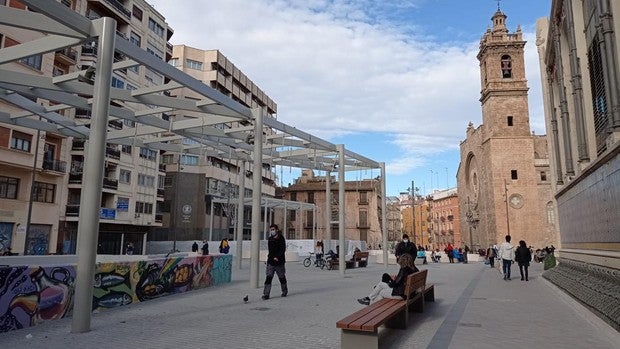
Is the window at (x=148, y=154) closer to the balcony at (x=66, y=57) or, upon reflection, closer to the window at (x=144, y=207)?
the window at (x=144, y=207)

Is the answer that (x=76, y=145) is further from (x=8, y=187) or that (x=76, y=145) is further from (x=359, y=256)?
(x=359, y=256)

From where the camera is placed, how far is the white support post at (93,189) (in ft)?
21.6

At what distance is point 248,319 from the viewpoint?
25.0 feet

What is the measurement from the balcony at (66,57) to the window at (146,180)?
11.7 metres

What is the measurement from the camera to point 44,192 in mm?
30375

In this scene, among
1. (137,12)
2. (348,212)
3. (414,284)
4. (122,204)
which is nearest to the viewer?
(414,284)

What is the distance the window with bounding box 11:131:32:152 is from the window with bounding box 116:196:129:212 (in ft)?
33.4

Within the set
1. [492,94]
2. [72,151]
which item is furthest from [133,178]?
[492,94]

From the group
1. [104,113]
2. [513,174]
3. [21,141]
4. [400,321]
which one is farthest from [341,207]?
[513,174]

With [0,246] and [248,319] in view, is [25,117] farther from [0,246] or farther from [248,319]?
[0,246]

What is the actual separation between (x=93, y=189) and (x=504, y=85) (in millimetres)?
55186

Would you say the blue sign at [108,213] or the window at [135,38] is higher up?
the window at [135,38]

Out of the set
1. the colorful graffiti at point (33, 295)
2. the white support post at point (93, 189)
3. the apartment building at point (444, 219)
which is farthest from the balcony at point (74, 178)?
the apartment building at point (444, 219)

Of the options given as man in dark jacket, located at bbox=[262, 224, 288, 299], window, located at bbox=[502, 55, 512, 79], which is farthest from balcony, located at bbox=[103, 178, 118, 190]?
window, located at bbox=[502, 55, 512, 79]
